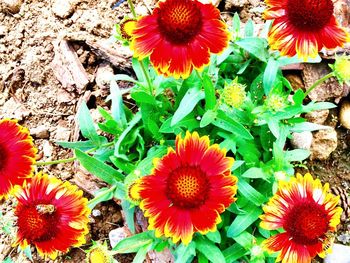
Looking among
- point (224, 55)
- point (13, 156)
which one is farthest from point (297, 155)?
point (13, 156)

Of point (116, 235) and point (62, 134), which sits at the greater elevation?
point (62, 134)

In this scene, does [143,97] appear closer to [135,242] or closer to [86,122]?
[86,122]

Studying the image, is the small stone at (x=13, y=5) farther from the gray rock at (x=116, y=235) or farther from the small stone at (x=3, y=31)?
the gray rock at (x=116, y=235)

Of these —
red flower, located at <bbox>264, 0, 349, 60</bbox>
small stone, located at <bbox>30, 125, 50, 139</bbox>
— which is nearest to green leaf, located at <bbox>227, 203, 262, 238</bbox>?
red flower, located at <bbox>264, 0, 349, 60</bbox>

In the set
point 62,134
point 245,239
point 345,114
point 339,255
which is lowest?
point 339,255

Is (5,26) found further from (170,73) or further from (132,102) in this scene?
(170,73)

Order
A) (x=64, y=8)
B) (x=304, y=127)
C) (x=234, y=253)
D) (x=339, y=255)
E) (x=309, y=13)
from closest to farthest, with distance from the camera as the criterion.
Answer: (x=309, y=13) < (x=234, y=253) < (x=304, y=127) < (x=339, y=255) < (x=64, y=8)

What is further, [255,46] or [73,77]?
[73,77]

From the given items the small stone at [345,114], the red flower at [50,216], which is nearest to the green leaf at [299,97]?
the small stone at [345,114]
